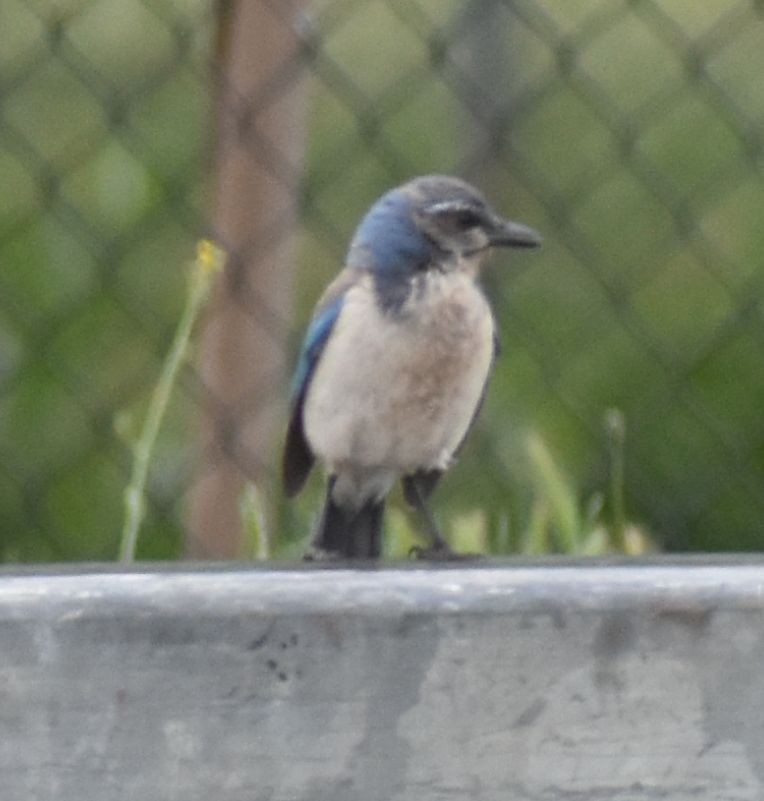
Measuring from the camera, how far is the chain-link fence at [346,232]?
148 inches

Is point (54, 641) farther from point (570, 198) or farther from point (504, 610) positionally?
point (570, 198)

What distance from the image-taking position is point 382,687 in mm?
2104

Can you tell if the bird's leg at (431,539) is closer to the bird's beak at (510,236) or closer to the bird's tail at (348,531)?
the bird's tail at (348,531)

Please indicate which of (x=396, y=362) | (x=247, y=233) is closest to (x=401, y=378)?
(x=396, y=362)

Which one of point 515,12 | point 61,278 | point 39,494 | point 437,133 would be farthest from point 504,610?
point 437,133

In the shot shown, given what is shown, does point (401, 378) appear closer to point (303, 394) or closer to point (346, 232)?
point (303, 394)

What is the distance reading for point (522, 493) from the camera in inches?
188

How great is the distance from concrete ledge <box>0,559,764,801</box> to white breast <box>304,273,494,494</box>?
141cm

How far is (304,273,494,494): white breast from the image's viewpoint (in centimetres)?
360

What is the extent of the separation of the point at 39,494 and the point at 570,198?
1338 millimetres

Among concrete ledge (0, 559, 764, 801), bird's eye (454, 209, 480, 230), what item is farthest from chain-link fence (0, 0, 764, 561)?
concrete ledge (0, 559, 764, 801)

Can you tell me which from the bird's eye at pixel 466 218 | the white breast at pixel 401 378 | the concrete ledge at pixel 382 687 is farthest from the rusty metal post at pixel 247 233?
the concrete ledge at pixel 382 687

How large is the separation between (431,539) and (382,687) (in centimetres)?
181

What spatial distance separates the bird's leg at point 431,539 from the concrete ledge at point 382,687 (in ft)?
3.69
